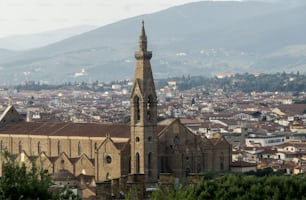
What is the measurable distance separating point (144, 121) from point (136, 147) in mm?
1152

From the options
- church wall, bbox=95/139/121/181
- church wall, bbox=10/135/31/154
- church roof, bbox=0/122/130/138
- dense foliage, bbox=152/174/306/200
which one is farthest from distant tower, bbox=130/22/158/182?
dense foliage, bbox=152/174/306/200

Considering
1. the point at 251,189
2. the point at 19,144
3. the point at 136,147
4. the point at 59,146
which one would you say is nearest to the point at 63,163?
the point at 59,146

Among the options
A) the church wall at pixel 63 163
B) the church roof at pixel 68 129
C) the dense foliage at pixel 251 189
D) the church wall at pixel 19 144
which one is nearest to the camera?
the dense foliage at pixel 251 189

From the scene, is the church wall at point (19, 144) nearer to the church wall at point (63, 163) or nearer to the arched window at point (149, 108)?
the church wall at point (63, 163)

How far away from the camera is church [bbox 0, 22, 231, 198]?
47156mm

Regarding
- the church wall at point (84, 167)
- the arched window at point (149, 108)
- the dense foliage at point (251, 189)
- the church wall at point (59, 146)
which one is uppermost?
the arched window at point (149, 108)

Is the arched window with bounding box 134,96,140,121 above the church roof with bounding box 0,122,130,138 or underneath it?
above

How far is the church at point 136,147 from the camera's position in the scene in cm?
4716

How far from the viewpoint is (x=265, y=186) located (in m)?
24.3

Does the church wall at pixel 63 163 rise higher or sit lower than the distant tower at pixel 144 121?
lower

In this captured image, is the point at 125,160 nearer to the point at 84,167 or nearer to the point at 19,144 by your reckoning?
the point at 84,167

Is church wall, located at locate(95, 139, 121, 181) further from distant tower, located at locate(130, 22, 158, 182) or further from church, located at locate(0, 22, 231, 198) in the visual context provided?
distant tower, located at locate(130, 22, 158, 182)

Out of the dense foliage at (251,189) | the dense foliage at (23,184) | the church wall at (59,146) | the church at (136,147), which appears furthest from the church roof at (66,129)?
the dense foliage at (23,184)

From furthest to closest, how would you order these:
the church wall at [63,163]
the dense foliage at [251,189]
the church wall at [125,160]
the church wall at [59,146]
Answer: the church wall at [59,146] < the church wall at [63,163] < the church wall at [125,160] < the dense foliage at [251,189]
